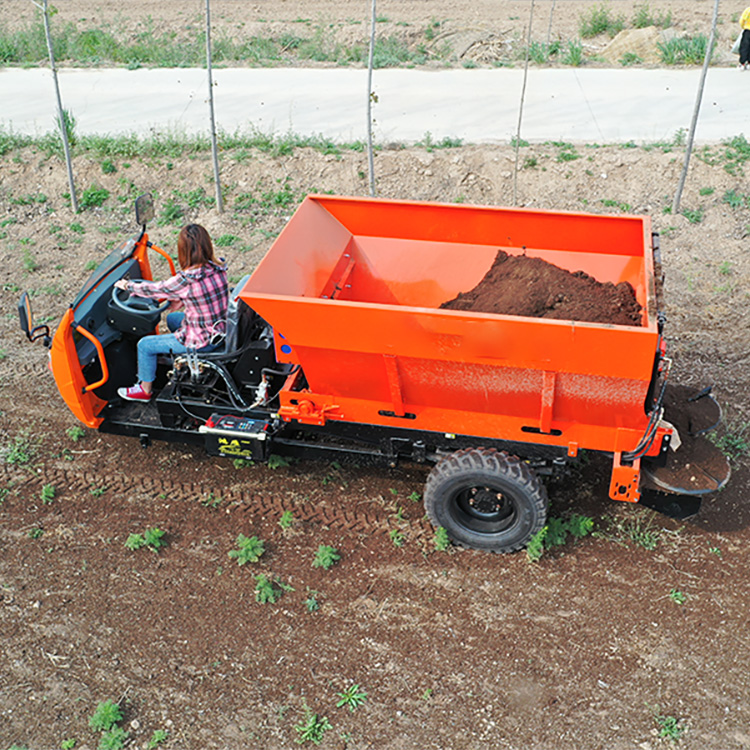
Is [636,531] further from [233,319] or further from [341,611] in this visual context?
[233,319]

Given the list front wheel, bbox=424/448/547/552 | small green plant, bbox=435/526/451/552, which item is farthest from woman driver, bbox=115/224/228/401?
small green plant, bbox=435/526/451/552

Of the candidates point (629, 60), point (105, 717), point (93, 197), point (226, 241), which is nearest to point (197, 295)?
point (105, 717)

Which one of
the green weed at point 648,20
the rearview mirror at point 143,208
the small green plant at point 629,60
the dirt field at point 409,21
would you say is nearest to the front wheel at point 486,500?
the rearview mirror at point 143,208

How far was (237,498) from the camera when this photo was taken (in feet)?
17.5

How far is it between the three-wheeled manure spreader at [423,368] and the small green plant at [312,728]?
142cm

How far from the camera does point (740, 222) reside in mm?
8547

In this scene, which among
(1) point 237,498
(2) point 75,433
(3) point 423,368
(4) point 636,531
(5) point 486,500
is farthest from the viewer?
(2) point 75,433

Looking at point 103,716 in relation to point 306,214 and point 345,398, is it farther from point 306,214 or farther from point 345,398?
point 306,214

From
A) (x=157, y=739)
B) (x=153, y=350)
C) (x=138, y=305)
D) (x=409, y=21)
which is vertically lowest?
(x=157, y=739)

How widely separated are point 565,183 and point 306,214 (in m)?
4.91

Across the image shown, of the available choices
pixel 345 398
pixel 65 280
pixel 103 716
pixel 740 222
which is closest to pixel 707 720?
pixel 345 398

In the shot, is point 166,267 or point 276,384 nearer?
point 276,384

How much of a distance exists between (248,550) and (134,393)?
1.46 m

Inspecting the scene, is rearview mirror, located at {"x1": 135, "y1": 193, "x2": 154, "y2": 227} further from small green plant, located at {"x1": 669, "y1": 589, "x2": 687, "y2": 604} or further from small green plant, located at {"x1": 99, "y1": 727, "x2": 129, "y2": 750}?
small green plant, located at {"x1": 669, "y1": 589, "x2": 687, "y2": 604}
